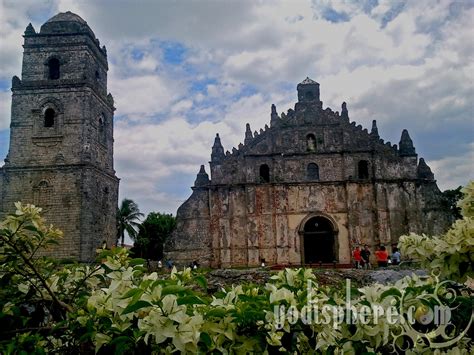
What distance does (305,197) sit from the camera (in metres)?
23.2

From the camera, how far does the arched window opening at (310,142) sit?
78.8 ft

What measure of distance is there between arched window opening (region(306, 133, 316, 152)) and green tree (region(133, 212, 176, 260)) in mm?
22892

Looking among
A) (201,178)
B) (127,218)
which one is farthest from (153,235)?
(201,178)

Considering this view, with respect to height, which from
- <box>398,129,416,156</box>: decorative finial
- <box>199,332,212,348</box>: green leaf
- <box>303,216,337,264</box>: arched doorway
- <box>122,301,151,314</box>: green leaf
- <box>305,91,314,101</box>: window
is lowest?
<box>199,332,212,348</box>: green leaf

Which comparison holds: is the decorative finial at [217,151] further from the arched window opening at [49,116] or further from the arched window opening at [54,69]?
the arched window opening at [54,69]

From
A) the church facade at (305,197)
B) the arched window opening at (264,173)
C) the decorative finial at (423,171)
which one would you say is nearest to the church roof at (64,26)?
the church facade at (305,197)

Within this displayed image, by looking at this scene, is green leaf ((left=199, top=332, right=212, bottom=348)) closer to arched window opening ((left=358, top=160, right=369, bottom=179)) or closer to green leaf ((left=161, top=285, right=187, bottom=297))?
green leaf ((left=161, top=285, right=187, bottom=297))

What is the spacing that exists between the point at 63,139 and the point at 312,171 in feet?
41.3

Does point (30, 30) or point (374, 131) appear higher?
point (30, 30)

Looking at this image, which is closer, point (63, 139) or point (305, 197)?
point (63, 139)

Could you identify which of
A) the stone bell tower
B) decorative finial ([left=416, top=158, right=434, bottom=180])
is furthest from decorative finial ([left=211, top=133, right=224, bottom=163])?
decorative finial ([left=416, top=158, right=434, bottom=180])

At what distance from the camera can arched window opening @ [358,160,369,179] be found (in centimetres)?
2370

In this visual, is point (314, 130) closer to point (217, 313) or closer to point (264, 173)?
point (264, 173)

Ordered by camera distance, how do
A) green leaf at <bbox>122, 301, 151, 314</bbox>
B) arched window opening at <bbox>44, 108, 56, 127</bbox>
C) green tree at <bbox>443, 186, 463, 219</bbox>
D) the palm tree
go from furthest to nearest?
the palm tree
arched window opening at <bbox>44, 108, 56, 127</bbox>
green tree at <bbox>443, 186, 463, 219</bbox>
green leaf at <bbox>122, 301, 151, 314</bbox>
